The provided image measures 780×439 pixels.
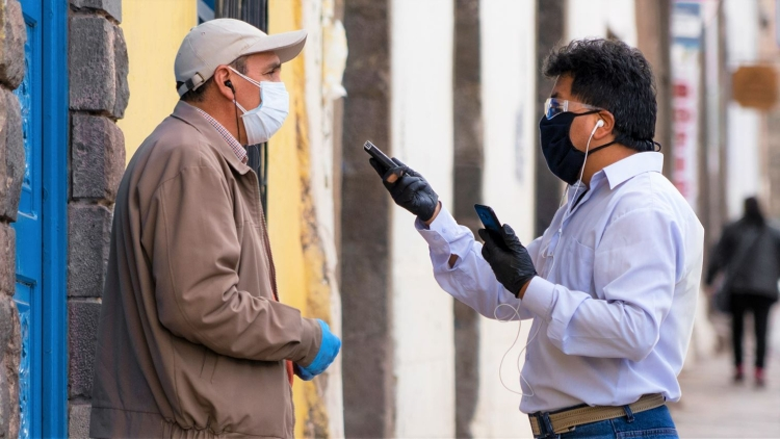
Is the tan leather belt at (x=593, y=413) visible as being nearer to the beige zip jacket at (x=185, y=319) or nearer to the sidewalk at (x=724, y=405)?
the beige zip jacket at (x=185, y=319)

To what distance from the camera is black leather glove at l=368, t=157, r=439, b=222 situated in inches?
142

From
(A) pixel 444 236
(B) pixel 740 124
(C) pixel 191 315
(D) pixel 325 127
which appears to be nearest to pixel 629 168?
(A) pixel 444 236

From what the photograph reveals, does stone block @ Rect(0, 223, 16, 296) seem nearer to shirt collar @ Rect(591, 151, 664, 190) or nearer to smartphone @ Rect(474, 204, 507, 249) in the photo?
smartphone @ Rect(474, 204, 507, 249)

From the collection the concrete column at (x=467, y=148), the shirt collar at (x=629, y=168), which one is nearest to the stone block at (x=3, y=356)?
the shirt collar at (x=629, y=168)

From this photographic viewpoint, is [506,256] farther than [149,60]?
Answer: No

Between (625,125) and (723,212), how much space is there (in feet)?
76.6

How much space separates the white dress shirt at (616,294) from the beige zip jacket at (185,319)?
63 cm

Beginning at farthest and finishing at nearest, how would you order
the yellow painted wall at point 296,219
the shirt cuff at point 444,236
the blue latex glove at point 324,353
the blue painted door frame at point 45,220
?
1. the yellow painted wall at point 296,219
2. the blue painted door frame at point 45,220
3. the shirt cuff at point 444,236
4. the blue latex glove at point 324,353

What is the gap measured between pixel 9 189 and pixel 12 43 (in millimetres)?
368

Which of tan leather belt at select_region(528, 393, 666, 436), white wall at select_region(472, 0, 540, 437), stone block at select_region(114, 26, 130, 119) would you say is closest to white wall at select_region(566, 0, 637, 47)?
white wall at select_region(472, 0, 540, 437)

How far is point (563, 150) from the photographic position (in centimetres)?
359

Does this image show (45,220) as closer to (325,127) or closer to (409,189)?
(409,189)

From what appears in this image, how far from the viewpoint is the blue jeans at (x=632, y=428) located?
328 cm

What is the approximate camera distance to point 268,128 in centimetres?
339
